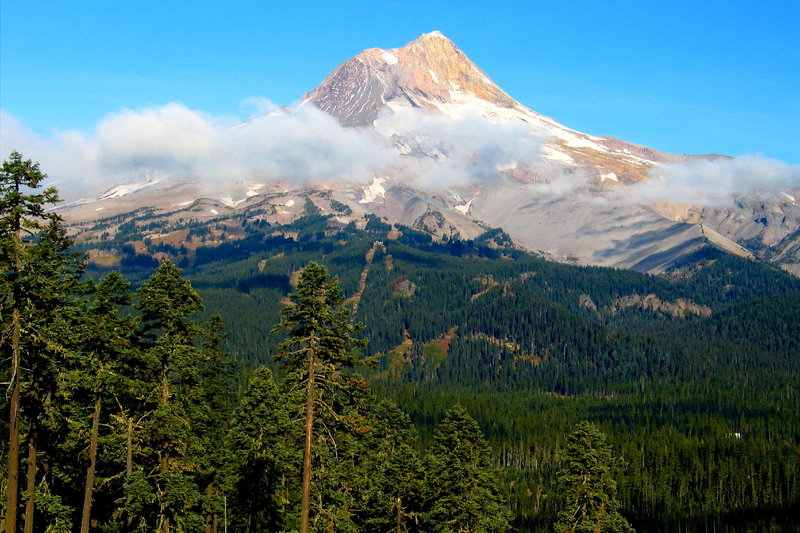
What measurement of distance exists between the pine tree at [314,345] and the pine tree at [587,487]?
71.1 ft

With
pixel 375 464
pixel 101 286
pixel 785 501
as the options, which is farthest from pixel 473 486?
pixel 785 501

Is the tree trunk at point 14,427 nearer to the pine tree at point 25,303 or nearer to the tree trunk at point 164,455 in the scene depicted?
the pine tree at point 25,303

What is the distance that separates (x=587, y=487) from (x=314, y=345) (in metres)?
24.8

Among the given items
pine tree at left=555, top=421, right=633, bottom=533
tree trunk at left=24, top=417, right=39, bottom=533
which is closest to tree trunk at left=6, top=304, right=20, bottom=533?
tree trunk at left=24, top=417, right=39, bottom=533

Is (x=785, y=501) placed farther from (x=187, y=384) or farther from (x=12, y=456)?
(x=12, y=456)

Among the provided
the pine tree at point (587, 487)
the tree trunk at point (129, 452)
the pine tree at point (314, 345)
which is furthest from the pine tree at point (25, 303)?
the pine tree at point (587, 487)

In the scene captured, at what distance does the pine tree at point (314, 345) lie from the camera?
33625mm

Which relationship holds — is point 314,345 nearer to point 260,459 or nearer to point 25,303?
point 25,303

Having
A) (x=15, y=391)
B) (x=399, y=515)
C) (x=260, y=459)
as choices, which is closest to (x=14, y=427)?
(x=15, y=391)

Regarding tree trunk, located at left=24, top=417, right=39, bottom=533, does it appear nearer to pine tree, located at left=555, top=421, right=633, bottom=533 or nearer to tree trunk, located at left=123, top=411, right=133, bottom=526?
tree trunk, located at left=123, top=411, right=133, bottom=526

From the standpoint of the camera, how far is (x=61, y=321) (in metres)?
33.4

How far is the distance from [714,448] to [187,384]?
156582 millimetres

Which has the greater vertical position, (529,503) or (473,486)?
(473,486)

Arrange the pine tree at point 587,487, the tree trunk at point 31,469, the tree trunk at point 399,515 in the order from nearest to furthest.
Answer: the tree trunk at point 31,469 < the pine tree at point 587,487 < the tree trunk at point 399,515
